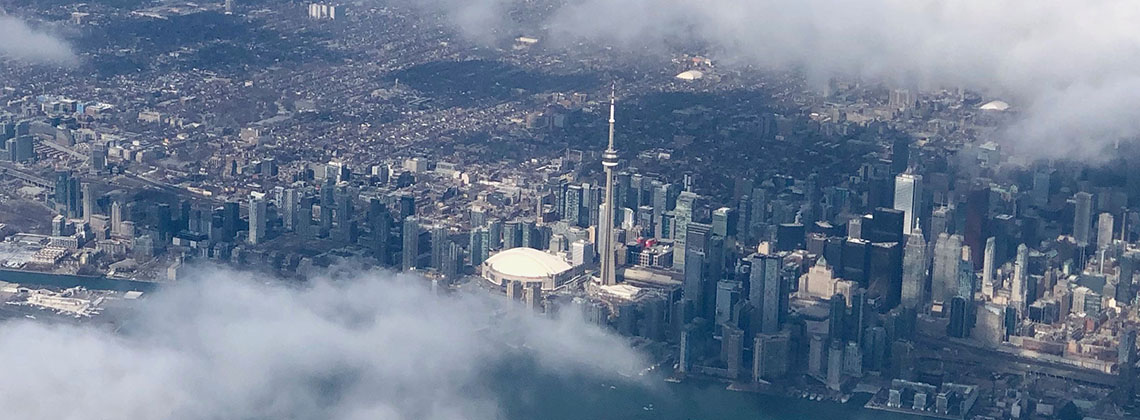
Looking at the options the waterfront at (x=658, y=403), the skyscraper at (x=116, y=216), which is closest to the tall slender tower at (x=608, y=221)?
the waterfront at (x=658, y=403)

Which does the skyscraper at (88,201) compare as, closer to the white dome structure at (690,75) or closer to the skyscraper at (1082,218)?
the white dome structure at (690,75)

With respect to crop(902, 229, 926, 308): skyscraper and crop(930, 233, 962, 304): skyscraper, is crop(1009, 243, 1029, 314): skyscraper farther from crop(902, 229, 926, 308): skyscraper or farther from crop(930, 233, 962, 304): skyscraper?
crop(902, 229, 926, 308): skyscraper

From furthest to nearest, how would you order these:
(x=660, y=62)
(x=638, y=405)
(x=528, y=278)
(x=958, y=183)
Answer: (x=660, y=62)
(x=958, y=183)
(x=528, y=278)
(x=638, y=405)

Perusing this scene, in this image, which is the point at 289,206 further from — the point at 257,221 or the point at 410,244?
the point at 410,244

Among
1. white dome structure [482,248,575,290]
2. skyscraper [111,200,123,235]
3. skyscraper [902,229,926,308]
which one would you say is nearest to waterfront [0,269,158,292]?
skyscraper [111,200,123,235]

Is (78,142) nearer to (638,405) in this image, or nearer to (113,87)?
(113,87)

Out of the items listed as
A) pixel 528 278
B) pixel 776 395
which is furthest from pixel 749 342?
pixel 528 278
